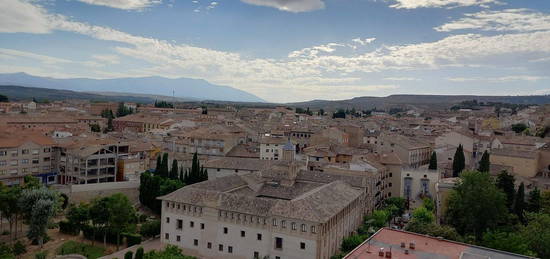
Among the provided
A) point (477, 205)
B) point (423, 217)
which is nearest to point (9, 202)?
point (423, 217)

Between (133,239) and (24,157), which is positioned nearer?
(133,239)

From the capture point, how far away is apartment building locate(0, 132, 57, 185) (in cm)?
5184

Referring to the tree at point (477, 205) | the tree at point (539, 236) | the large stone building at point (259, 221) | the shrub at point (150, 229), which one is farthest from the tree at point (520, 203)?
the shrub at point (150, 229)

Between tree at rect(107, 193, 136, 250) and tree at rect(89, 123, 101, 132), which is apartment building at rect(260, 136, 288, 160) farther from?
tree at rect(89, 123, 101, 132)

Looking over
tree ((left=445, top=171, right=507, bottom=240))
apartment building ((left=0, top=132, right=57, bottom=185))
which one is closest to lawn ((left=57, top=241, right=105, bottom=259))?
apartment building ((left=0, top=132, right=57, bottom=185))

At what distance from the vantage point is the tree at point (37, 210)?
38562mm

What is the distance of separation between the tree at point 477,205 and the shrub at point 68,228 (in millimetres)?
35646

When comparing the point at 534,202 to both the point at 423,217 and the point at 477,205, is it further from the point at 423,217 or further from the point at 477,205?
the point at 423,217

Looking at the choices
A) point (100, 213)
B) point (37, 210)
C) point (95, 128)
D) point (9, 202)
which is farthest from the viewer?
point (95, 128)

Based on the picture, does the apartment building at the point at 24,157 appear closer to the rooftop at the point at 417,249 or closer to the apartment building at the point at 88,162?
the apartment building at the point at 88,162

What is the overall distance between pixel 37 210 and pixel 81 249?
507 centimetres

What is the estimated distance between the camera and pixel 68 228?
141 feet

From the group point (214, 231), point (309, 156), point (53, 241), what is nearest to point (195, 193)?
point (214, 231)

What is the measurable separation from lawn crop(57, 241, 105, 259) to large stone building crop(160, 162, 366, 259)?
248 inches
